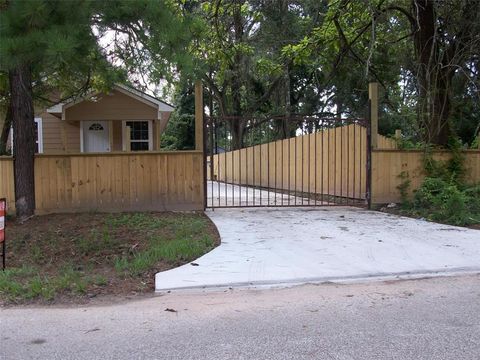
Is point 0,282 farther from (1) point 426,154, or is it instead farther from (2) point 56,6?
(1) point 426,154

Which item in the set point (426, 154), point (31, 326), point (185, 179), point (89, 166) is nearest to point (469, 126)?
point (426, 154)

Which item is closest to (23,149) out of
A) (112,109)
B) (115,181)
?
(115,181)

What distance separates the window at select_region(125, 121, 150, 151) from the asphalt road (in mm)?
12649

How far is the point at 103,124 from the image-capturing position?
57.5 feet

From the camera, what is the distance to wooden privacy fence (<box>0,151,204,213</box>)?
1097 cm

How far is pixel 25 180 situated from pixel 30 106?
156cm

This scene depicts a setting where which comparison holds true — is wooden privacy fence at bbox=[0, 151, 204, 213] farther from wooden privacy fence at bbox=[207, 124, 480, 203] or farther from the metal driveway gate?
wooden privacy fence at bbox=[207, 124, 480, 203]

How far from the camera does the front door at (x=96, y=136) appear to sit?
1741 centimetres

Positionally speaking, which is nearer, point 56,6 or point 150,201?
point 56,6

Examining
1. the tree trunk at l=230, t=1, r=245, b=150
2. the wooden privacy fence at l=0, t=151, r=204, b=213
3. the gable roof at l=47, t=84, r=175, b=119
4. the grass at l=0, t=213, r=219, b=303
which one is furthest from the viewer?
the tree trunk at l=230, t=1, r=245, b=150

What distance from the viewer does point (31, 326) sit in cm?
480

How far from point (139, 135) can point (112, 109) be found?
1.94m

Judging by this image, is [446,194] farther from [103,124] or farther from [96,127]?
[96,127]

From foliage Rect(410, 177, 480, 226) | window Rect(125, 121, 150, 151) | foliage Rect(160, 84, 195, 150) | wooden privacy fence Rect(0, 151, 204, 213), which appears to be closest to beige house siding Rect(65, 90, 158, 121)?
window Rect(125, 121, 150, 151)
